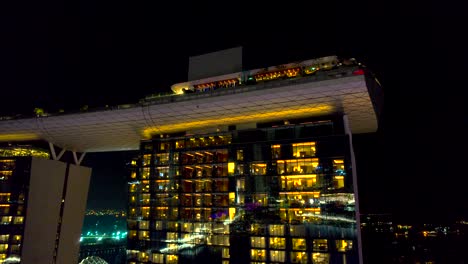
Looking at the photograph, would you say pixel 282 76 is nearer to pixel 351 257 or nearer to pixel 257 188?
pixel 257 188

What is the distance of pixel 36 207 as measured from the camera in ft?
242

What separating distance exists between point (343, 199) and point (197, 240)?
28.0 metres

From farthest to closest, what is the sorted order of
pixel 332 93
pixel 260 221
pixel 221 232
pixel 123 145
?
pixel 123 145
pixel 221 232
pixel 260 221
pixel 332 93

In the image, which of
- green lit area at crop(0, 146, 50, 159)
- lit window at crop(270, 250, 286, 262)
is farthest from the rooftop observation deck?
lit window at crop(270, 250, 286, 262)

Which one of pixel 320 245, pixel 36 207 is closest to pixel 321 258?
pixel 320 245

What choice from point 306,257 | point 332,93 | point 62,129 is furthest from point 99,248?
point 332,93

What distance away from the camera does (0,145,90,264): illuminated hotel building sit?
70.8 meters

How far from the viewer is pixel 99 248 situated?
595 feet

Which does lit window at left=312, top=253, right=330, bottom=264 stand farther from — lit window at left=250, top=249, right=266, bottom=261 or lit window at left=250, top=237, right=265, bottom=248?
lit window at left=250, top=237, right=265, bottom=248

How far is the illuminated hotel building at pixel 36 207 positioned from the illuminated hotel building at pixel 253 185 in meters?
17.7

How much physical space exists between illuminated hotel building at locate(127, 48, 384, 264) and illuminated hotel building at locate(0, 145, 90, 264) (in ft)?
58.0

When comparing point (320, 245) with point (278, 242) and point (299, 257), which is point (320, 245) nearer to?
point (299, 257)

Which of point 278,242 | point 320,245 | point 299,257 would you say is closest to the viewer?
point 320,245

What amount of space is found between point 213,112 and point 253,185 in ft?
47.6
